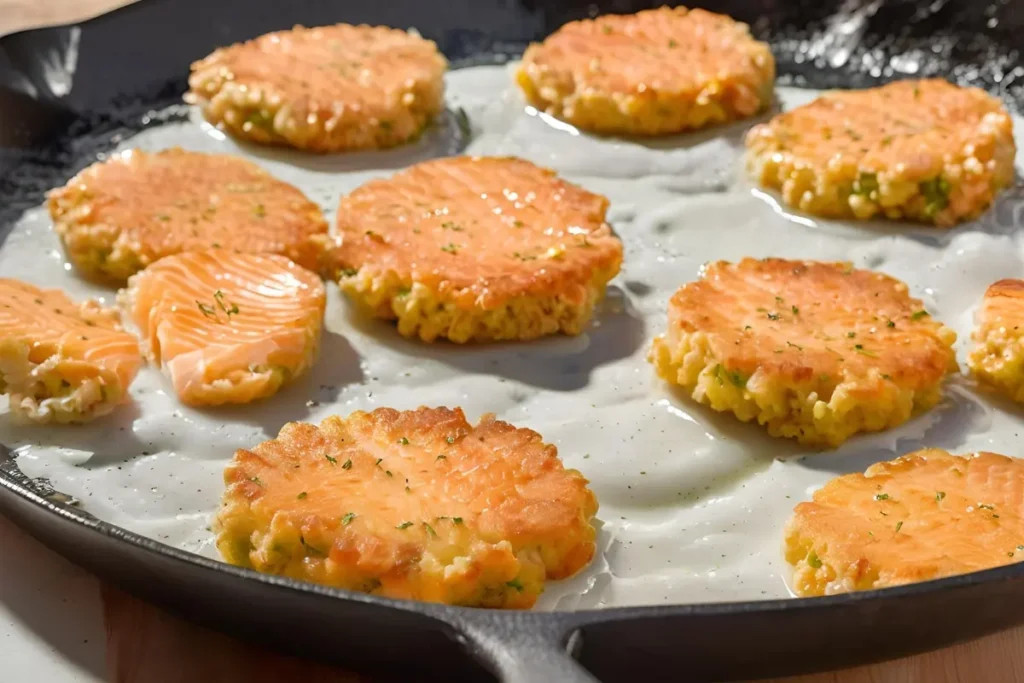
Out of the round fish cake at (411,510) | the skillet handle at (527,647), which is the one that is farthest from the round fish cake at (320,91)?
the skillet handle at (527,647)

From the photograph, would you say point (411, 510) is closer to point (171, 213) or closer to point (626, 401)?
point (626, 401)

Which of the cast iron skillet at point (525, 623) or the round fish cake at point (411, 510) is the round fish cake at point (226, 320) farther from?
the cast iron skillet at point (525, 623)

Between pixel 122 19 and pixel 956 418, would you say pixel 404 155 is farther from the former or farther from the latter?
pixel 956 418

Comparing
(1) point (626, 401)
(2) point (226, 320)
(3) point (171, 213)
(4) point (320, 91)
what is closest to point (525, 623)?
(1) point (626, 401)

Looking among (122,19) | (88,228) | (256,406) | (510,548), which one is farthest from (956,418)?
(122,19)

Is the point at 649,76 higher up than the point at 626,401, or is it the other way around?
the point at 649,76
